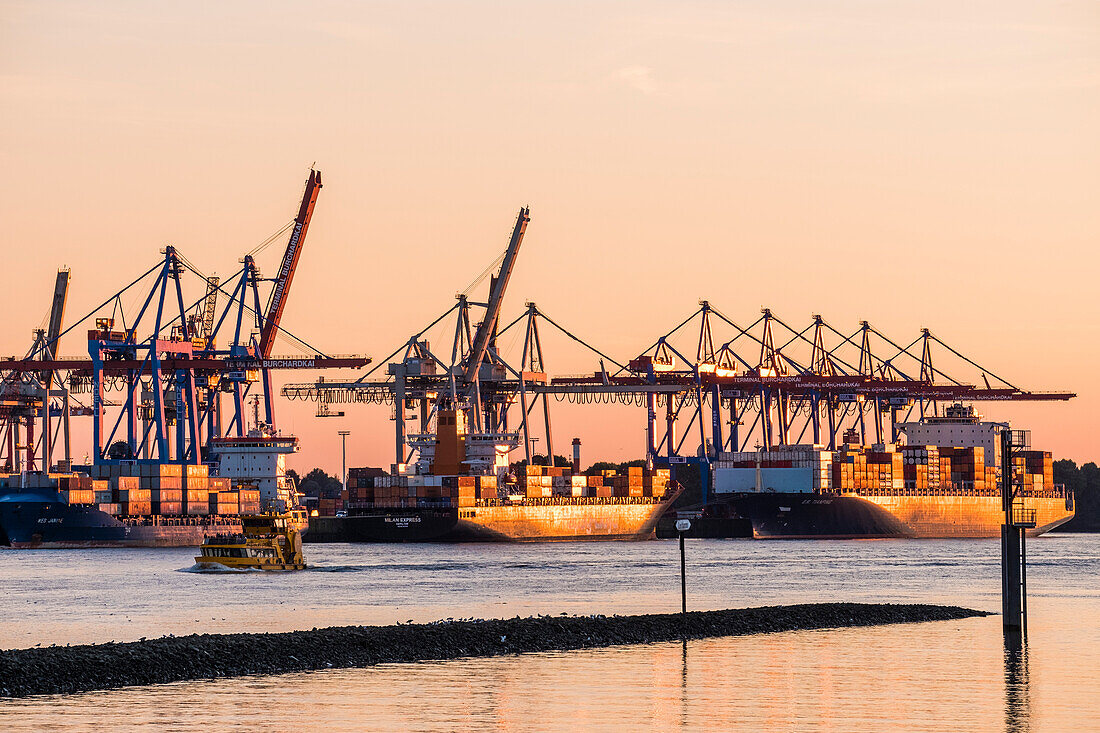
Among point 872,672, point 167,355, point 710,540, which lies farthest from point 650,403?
point 872,672

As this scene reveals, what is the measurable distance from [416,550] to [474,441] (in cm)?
2521

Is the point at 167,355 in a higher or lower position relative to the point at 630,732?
higher

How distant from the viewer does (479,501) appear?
5108 inches

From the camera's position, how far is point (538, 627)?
124 feet

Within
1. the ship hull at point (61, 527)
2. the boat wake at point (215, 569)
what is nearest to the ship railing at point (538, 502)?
the ship hull at point (61, 527)

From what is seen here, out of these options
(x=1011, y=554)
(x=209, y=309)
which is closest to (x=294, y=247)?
(x=209, y=309)

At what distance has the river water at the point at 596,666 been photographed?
88.0 ft

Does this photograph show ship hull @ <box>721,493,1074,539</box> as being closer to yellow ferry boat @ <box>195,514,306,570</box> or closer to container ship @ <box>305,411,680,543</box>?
container ship @ <box>305,411,680,543</box>

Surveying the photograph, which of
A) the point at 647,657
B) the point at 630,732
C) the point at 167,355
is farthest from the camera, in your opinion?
the point at 167,355

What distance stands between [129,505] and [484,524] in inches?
985

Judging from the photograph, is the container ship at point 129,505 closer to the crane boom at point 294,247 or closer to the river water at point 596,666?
the crane boom at point 294,247

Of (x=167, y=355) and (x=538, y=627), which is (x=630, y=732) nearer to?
(x=538, y=627)

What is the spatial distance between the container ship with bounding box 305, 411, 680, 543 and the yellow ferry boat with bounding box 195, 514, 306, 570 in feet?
169

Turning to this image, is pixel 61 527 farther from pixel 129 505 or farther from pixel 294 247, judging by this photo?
pixel 294 247
